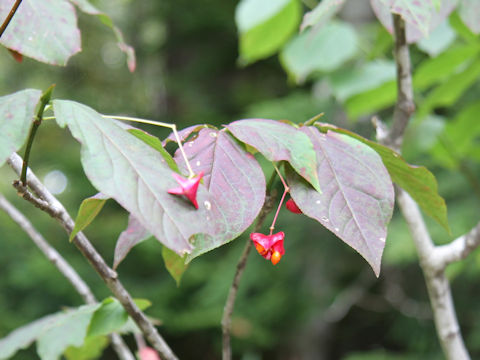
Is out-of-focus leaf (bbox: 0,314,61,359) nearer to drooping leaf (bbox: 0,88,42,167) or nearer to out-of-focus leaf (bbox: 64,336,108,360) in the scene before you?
out-of-focus leaf (bbox: 64,336,108,360)

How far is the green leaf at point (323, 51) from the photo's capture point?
1.33m

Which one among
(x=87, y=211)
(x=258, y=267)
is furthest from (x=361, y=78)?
(x=258, y=267)

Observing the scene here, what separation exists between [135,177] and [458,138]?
98 centimetres

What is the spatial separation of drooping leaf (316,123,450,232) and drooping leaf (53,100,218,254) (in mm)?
207

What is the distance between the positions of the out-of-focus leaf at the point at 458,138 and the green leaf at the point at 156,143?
0.91 meters

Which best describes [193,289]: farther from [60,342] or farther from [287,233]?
[60,342]

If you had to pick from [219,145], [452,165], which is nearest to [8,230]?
[452,165]

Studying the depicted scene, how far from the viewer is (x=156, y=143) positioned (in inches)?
17.2

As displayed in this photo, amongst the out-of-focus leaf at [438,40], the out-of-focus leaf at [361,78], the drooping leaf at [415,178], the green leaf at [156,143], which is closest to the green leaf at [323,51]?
the out-of-focus leaf at [361,78]

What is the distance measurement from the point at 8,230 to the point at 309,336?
6.31 feet

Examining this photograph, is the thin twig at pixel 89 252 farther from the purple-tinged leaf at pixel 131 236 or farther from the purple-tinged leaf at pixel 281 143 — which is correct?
the purple-tinged leaf at pixel 281 143

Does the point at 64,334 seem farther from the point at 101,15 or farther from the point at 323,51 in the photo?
the point at 323,51

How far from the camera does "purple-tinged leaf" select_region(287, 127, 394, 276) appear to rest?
0.45 m

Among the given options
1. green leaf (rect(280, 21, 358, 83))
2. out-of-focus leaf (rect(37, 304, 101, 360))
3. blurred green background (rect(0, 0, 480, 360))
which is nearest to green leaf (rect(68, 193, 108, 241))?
out-of-focus leaf (rect(37, 304, 101, 360))
